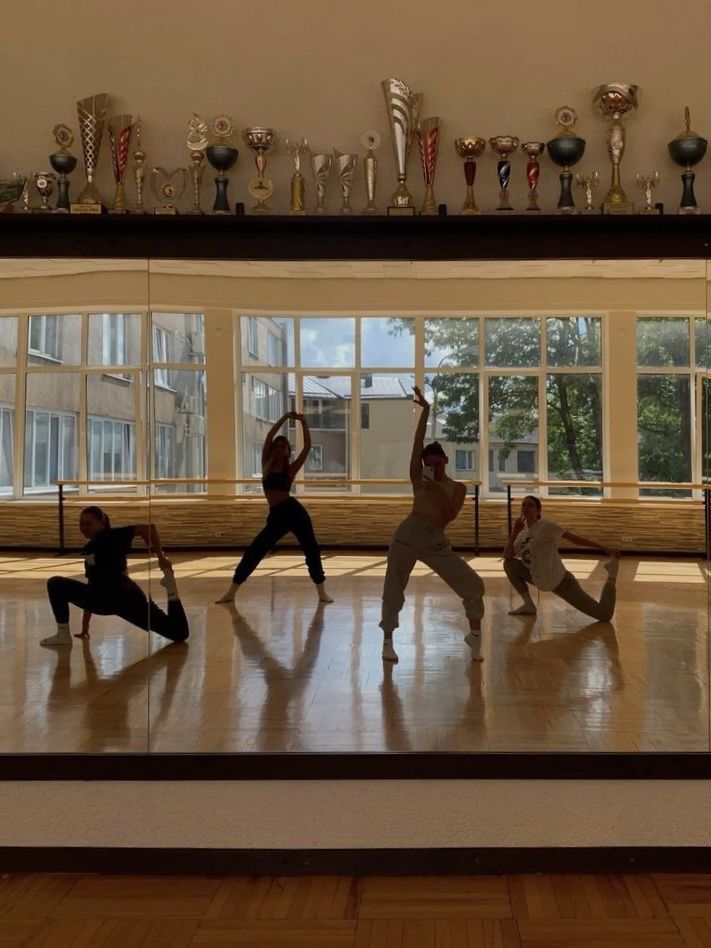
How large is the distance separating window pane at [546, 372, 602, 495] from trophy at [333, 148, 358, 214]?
973 millimetres

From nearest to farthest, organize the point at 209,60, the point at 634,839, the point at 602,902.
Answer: the point at 602,902
the point at 634,839
the point at 209,60

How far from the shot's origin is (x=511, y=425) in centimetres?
314

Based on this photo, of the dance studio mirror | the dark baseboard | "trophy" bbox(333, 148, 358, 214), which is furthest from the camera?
"trophy" bbox(333, 148, 358, 214)

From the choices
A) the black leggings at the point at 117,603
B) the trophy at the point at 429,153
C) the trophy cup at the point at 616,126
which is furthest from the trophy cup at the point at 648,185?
the black leggings at the point at 117,603

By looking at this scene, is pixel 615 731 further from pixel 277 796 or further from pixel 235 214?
pixel 235 214

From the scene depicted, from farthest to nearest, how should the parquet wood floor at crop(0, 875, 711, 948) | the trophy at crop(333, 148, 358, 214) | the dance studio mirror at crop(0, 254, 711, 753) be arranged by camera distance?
the trophy at crop(333, 148, 358, 214), the dance studio mirror at crop(0, 254, 711, 753), the parquet wood floor at crop(0, 875, 711, 948)

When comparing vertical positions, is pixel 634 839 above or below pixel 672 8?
below

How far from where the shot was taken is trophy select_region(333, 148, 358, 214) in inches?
126

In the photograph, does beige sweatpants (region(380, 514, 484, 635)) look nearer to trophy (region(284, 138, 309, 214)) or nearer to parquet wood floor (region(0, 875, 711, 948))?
parquet wood floor (region(0, 875, 711, 948))

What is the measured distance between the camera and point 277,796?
3023mm

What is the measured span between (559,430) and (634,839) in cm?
142

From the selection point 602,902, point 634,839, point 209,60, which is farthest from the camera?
point 209,60

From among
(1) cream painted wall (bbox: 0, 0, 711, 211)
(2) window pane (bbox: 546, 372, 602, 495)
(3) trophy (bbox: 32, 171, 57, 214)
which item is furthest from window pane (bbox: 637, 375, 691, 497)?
(3) trophy (bbox: 32, 171, 57, 214)

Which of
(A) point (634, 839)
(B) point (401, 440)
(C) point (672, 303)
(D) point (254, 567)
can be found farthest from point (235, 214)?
(A) point (634, 839)
